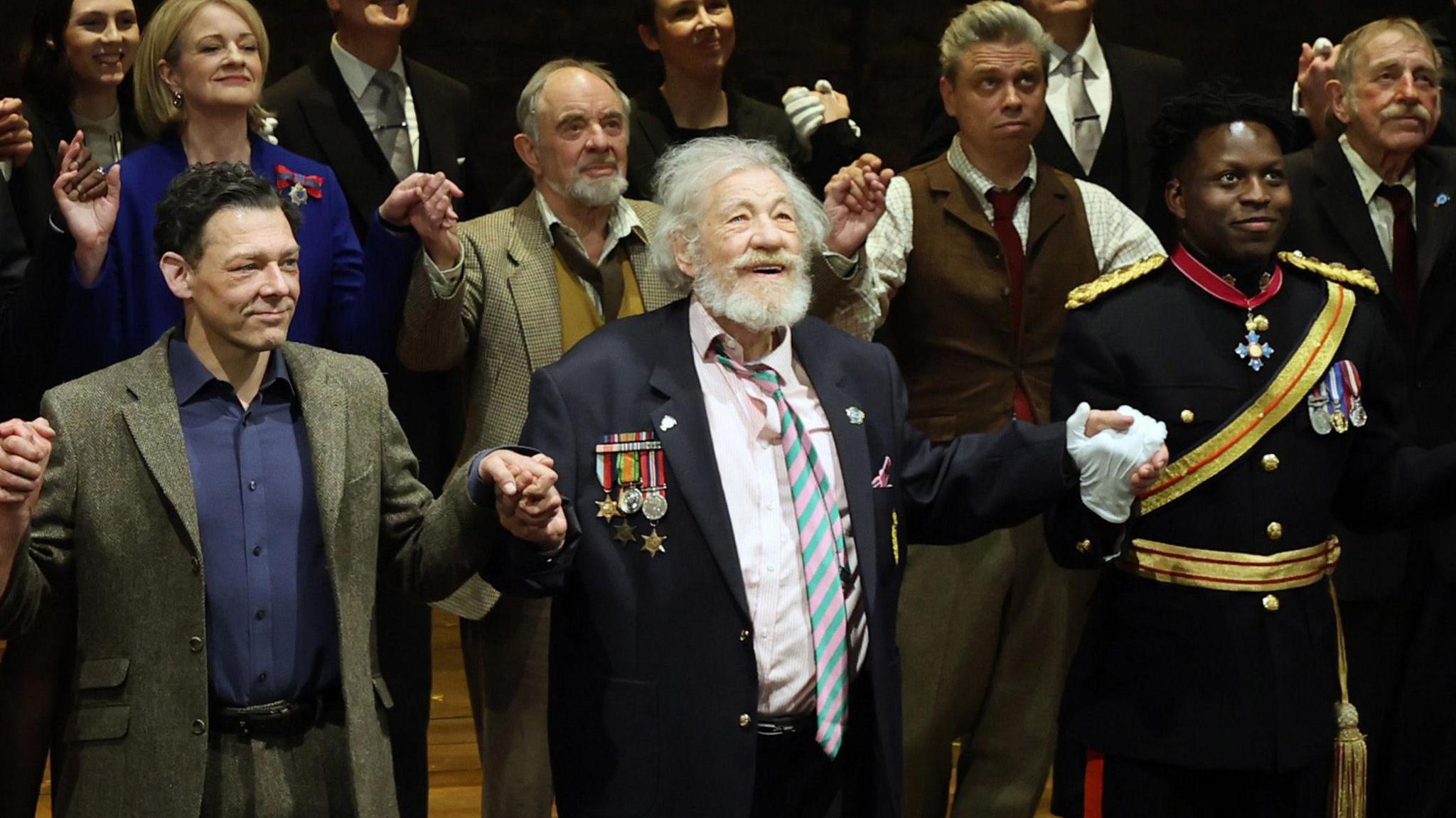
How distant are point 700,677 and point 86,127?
1.92 meters

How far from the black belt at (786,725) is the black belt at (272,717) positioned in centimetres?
65

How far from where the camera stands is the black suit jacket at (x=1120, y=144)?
15.0 feet

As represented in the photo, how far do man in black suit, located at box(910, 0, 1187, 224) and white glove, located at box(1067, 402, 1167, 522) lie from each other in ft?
4.93

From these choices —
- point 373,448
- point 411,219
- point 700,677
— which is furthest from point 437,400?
point 700,677

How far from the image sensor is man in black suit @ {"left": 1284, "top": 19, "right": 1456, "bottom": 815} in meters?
4.21

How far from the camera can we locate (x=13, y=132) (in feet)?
12.3

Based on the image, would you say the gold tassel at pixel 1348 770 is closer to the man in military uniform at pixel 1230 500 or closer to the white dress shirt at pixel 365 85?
the man in military uniform at pixel 1230 500

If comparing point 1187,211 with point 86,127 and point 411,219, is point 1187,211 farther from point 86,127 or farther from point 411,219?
point 86,127

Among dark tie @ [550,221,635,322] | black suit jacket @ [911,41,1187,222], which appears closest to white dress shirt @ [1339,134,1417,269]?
black suit jacket @ [911,41,1187,222]

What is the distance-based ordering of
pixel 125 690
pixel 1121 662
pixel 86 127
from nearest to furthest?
pixel 125 690
pixel 1121 662
pixel 86 127

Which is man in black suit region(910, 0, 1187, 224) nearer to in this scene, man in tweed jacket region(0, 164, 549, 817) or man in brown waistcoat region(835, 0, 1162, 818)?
man in brown waistcoat region(835, 0, 1162, 818)

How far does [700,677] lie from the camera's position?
296 centimetres

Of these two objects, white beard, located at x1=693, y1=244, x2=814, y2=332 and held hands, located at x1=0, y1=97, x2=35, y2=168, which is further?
held hands, located at x1=0, y1=97, x2=35, y2=168

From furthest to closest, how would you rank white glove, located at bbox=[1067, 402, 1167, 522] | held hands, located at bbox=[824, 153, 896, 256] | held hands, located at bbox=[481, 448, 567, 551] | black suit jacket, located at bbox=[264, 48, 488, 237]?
black suit jacket, located at bbox=[264, 48, 488, 237] → held hands, located at bbox=[824, 153, 896, 256] → white glove, located at bbox=[1067, 402, 1167, 522] → held hands, located at bbox=[481, 448, 567, 551]
